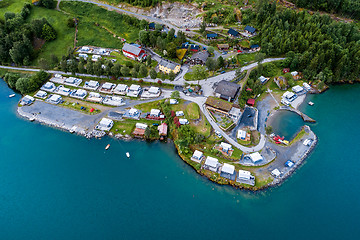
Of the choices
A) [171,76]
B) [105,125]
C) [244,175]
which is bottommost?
[105,125]

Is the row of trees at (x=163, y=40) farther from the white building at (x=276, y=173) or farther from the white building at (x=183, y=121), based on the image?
the white building at (x=276, y=173)

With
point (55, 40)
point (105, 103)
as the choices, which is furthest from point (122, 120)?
point (55, 40)

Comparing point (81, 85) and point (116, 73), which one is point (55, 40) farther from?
point (116, 73)

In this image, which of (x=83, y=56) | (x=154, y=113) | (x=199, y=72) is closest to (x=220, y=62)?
(x=199, y=72)

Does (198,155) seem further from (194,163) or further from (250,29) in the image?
(250,29)

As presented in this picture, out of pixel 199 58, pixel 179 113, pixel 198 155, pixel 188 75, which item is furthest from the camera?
pixel 199 58
